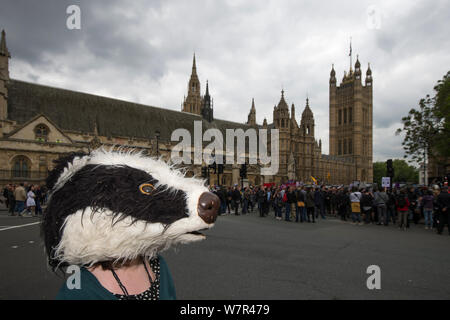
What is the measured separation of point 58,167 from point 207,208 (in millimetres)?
833

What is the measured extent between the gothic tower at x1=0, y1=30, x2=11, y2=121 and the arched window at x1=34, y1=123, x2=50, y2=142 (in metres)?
3.01

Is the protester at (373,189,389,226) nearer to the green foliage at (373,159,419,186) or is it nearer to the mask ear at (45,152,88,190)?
A: the mask ear at (45,152,88,190)

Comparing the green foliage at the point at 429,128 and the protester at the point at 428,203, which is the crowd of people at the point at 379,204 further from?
the green foliage at the point at 429,128

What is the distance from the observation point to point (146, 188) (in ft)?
4.49

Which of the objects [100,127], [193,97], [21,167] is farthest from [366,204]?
[193,97]

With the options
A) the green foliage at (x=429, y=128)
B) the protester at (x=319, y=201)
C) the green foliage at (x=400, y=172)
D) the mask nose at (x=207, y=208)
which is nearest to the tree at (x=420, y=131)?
the green foliage at (x=429, y=128)

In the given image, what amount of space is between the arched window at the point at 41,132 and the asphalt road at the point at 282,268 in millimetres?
22851

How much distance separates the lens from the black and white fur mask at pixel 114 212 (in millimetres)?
1271

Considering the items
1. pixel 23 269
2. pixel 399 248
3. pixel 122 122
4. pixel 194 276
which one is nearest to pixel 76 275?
pixel 194 276

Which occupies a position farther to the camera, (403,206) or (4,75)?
(4,75)

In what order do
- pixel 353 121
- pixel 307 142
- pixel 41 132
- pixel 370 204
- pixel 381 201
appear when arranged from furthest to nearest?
pixel 353 121, pixel 307 142, pixel 41 132, pixel 370 204, pixel 381 201

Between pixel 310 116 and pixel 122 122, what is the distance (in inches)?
1694

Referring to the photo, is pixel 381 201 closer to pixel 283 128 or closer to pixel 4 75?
pixel 4 75

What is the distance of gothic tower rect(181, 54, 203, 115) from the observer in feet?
184
